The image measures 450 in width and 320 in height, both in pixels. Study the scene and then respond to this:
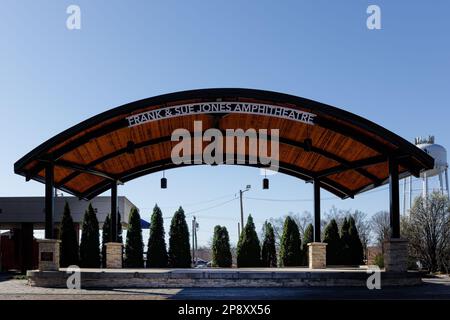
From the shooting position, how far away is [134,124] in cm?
1792

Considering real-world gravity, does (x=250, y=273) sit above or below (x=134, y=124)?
below

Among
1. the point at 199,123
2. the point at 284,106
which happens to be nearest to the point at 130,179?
the point at 199,123

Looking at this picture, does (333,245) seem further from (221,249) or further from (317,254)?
(317,254)

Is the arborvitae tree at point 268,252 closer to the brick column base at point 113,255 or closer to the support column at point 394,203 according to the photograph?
the brick column base at point 113,255

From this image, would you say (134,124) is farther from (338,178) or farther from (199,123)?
(338,178)

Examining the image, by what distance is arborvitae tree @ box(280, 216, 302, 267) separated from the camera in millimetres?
29078

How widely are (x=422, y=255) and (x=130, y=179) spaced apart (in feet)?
57.6

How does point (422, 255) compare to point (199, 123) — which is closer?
point (199, 123)

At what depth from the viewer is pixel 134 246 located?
1185 inches

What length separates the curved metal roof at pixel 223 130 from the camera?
57.2 ft

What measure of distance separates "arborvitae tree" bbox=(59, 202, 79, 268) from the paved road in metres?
11.9
